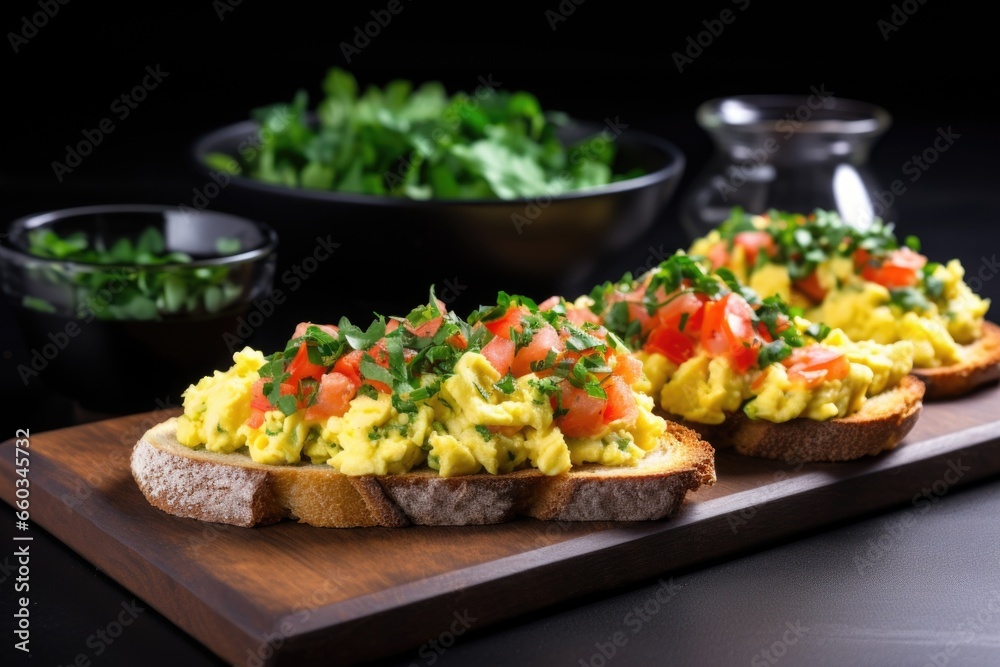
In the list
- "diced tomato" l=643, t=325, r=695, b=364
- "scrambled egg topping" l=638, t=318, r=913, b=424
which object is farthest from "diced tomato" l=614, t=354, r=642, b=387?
"diced tomato" l=643, t=325, r=695, b=364

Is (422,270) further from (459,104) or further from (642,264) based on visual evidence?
(642,264)

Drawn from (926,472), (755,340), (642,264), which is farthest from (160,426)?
(642,264)

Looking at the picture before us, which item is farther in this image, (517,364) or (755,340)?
(755,340)

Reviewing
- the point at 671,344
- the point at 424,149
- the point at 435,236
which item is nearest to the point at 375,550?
the point at 671,344

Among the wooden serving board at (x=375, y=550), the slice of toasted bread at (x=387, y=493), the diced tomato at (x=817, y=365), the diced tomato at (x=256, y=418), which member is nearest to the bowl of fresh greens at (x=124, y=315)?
the wooden serving board at (x=375, y=550)

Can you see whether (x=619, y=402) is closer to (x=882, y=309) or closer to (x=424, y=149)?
(x=882, y=309)

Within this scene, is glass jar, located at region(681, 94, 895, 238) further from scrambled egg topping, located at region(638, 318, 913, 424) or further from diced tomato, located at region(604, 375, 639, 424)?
diced tomato, located at region(604, 375, 639, 424)

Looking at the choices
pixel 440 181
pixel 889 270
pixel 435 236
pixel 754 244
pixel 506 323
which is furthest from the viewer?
pixel 440 181
